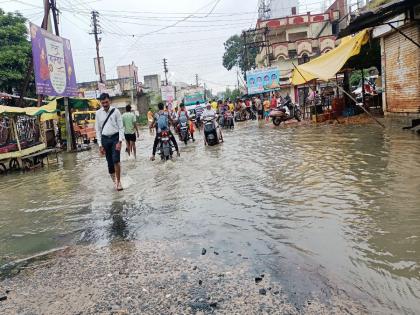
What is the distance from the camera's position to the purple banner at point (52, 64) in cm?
1499

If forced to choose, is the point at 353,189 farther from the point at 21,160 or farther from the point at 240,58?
the point at 240,58

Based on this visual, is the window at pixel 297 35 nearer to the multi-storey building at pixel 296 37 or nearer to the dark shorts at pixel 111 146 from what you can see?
the multi-storey building at pixel 296 37

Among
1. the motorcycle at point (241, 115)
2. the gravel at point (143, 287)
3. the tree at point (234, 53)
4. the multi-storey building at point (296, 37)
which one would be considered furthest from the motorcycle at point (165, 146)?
the tree at point (234, 53)

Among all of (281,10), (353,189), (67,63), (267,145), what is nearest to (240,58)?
(281,10)

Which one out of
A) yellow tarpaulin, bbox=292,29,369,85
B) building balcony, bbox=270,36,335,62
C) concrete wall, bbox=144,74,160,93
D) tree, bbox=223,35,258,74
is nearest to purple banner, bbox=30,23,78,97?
yellow tarpaulin, bbox=292,29,369,85

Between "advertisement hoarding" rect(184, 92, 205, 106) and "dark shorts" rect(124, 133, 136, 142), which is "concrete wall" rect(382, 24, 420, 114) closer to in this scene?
"dark shorts" rect(124, 133, 136, 142)

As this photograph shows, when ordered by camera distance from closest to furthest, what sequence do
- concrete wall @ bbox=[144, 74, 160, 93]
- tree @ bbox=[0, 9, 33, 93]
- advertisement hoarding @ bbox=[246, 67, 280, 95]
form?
tree @ bbox=[0, 9, 33, 93], advertisement hoarding @ bbox=[246, 67, 280, 95], concrete wall @ bbox=[144, 74, 160, 93]

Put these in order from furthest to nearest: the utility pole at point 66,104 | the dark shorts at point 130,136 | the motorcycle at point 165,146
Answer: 1. the utility pole at point 66,104
2. the dark shorts at point 130,136
3. the motorcycle at point 165,146

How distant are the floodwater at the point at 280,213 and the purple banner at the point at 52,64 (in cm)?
628

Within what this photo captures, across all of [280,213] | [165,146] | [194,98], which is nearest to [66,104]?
[165,146]

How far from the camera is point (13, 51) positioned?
25.2m

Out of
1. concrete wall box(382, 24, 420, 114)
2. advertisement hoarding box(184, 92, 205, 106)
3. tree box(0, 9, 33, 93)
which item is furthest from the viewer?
advertisement hoarding box(184, 92, 205, 106)

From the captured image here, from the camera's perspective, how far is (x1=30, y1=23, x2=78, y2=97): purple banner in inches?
590

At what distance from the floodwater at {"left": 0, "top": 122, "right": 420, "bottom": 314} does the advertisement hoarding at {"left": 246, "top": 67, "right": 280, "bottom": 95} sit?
2596 centimetres
